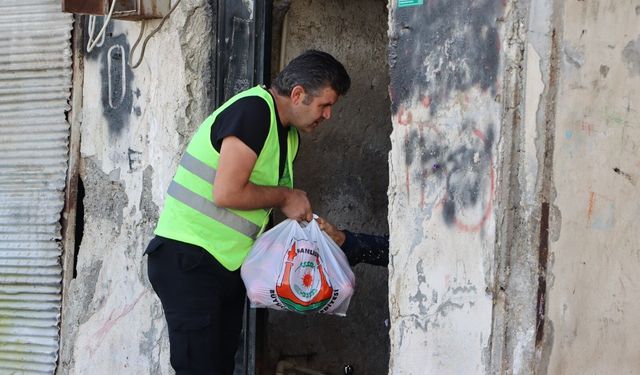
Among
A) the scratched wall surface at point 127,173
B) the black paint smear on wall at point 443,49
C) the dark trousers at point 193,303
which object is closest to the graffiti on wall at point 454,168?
the black paint smear on wall at point 443,49

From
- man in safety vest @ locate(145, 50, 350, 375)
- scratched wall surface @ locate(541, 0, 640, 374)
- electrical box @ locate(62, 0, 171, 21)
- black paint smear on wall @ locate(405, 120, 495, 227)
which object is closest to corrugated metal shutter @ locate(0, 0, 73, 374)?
electrical box @ locate(62, 0, 171, 21)

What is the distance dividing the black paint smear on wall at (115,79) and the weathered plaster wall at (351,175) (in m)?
0.90

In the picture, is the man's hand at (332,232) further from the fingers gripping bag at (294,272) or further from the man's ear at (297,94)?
the man's ear at (297,94)

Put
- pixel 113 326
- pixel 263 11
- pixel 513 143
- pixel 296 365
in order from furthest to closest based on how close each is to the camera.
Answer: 1. pixel 296 365
2. pixel 113 326
3. pixel 263 11
4. pixel 513 143

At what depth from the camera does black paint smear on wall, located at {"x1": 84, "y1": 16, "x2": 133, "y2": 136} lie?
17.3 ft

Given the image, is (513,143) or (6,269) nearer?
(513,143)

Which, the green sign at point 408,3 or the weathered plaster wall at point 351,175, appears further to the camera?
the weathered plaster wall at point 351,175

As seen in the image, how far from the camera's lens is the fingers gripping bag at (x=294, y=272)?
425 centimetres

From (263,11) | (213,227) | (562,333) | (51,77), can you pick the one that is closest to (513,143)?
(562,333)

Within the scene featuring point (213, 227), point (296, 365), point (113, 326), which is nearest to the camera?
point (213, 227)

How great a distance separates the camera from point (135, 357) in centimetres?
521

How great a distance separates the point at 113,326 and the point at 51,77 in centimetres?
125

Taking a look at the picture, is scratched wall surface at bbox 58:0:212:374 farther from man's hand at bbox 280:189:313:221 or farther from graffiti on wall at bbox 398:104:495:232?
graffiti on wall at bbox 398:104:495:232

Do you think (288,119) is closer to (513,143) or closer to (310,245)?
(310,245)
